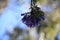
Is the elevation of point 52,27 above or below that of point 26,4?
below

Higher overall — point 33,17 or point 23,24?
point 33,17

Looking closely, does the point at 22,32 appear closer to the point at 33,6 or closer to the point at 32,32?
the point at 32,32

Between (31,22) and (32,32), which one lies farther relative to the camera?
(32,32)

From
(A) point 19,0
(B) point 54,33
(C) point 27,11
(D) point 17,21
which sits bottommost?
(B) point 54,33

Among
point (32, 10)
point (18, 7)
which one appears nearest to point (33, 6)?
point (32, 10)
